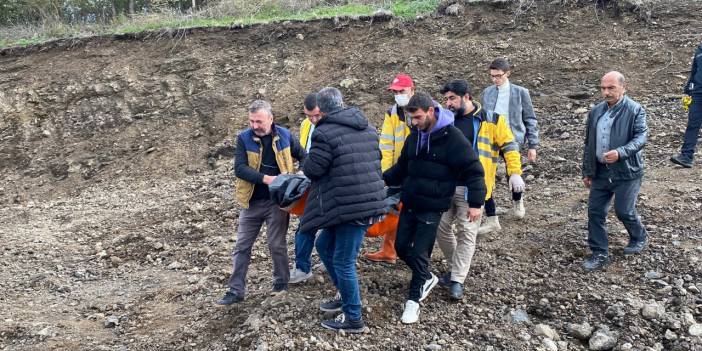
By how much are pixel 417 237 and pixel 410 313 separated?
0.57 m

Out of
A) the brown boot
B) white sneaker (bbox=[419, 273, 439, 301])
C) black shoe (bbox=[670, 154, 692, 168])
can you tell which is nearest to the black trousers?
white sneaker (bbox=[419, 273, 439, 301])

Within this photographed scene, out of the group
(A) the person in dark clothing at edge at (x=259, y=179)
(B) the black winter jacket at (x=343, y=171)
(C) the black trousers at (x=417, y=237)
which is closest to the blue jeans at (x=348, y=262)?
(B) the black winter jacket at (x=343, y=171)

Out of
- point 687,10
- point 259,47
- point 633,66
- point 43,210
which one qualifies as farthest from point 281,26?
point 687,10

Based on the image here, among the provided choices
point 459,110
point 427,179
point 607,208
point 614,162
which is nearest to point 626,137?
point 614,162

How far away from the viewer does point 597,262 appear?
4.91m

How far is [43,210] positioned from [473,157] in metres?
7.00

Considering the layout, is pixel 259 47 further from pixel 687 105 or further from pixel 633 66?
pixel 687 105

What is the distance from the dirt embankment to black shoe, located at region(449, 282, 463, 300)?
0.33ft

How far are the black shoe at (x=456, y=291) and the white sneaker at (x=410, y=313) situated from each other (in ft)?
1.24

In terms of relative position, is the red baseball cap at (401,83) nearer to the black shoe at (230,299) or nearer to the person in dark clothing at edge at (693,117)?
the black shoe at (230,299)

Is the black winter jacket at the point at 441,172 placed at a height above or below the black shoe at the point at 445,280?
above

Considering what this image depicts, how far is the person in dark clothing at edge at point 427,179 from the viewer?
3.99m

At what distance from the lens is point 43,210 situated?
8.62 meters

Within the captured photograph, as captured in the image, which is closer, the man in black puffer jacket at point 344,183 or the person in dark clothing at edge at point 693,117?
the man in black puffer jacket at point 344,183
